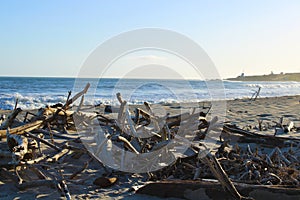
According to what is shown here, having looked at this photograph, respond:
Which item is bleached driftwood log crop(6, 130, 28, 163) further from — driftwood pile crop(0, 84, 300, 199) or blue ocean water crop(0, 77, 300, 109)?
blue ocean water crop(0, 77, 300, 109)

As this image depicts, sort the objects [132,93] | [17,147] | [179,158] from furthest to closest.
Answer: [132,93] → [179,158] → [17,147]

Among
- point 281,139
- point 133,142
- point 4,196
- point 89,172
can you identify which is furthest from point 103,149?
point 281,139

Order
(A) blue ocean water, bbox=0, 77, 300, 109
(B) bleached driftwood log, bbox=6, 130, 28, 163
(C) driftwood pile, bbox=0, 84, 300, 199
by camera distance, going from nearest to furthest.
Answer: (C) driftwood pile, bbox=0, 84, 300, 199
(B) bleached driftwood log, bbox=6, 130, 28, 163
(A) blue ocean water, bbox=0, 77, 300, 109

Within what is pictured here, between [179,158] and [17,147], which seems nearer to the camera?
[17,147]

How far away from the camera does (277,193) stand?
2.01m

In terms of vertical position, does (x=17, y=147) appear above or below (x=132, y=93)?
above

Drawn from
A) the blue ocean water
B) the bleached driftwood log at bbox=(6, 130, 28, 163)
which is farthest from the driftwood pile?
the blue ocean water

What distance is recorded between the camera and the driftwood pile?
7.34ft

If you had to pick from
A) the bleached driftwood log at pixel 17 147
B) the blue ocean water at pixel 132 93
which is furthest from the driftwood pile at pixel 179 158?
the blue ocean water at pixel 132 93

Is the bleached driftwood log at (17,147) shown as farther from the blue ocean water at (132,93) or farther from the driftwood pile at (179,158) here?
the blue ocean water at (132,93)

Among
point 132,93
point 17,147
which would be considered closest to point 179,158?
point 17,147

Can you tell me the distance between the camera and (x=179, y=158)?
9.53 ft

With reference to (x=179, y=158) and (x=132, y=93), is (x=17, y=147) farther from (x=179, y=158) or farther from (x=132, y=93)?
(x=132, y=93)

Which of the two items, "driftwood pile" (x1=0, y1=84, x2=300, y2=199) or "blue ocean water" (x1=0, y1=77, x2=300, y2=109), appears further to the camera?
"blue ocean water" (x1=0, y1=77, x2=300, y2=109)
